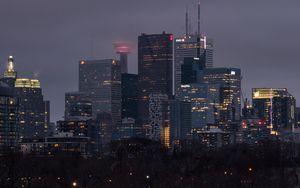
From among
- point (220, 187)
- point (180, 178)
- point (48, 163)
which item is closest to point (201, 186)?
point (220, 187)

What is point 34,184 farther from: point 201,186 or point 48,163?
point 48,163

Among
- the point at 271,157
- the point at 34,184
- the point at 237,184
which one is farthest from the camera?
the point at 271,157

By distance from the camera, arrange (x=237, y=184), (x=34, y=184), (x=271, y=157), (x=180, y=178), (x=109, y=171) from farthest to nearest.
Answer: (x=271, y=157) → (x=109, y=171) → (x=180, y=178) → (x=237, y=184) → (x=34, y=184)

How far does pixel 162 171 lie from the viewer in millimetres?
118750

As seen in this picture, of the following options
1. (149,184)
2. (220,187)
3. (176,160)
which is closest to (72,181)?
(149,184)

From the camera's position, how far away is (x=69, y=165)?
12525 centimetres

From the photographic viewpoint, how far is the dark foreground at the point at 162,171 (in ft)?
339

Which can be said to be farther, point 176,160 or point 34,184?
point 176,160

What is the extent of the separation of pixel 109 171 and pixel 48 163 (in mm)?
8691

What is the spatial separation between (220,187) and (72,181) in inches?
595

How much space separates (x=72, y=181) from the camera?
107188mm

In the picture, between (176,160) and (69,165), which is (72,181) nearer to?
(69,165)

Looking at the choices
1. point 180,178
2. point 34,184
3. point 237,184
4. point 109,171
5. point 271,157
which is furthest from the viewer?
point 271,157

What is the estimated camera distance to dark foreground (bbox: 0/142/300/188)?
103 m
